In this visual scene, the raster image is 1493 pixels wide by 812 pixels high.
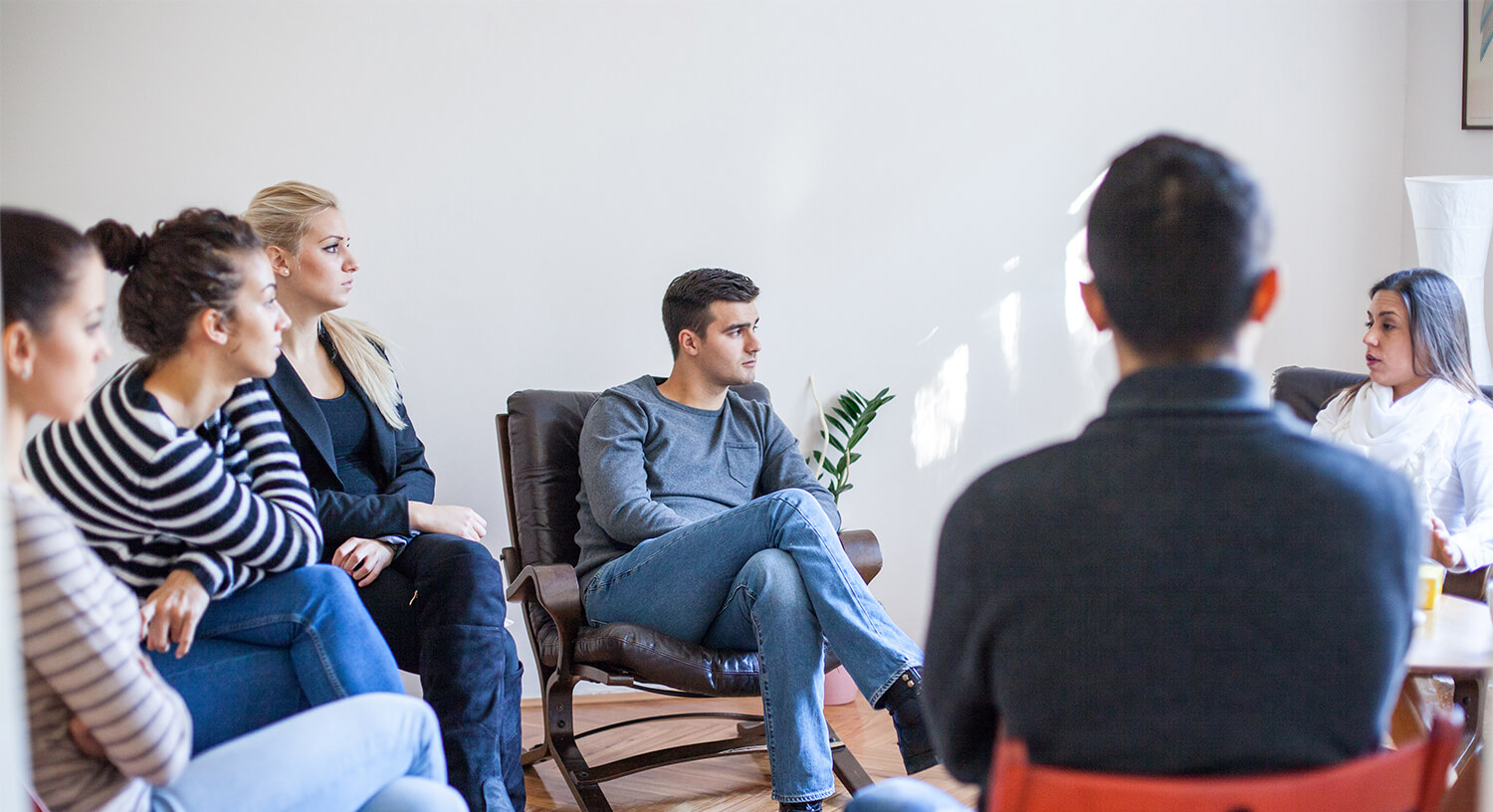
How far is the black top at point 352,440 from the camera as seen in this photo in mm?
2402

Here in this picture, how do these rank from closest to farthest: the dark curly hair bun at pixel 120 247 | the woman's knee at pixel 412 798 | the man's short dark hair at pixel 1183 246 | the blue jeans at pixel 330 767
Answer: the man's short dark hair at pixel 1183 246, the blue jeans at pixel 330 767, the woman's knee at pixel 412 798, the dark curly hair bun at pixel 120 247

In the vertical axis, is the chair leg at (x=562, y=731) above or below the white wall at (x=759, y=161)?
below

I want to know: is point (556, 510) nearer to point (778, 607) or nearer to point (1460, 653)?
point (778, 607)

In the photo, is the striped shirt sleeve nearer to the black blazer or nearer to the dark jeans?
the dark jeans

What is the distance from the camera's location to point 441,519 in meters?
2.34

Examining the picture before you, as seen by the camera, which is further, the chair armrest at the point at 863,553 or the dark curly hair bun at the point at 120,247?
the chair armrest at the point at 863,553

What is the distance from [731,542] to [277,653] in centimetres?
96

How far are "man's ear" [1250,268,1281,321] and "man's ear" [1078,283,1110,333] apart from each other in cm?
11

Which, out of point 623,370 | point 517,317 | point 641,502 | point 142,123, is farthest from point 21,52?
point 641,502

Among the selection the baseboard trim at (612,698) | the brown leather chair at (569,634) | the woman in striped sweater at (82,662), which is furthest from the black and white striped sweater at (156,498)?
the baseboard trim at (612,698)

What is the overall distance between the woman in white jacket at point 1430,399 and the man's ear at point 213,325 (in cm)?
234

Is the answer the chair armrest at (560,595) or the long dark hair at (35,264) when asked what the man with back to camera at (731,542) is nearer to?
the chair armrest at (560,595)

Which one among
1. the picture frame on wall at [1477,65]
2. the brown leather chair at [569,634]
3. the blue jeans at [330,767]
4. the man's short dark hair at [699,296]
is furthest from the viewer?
the picture frame on wall at [1477,65]

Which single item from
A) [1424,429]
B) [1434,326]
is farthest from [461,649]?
[1434,326]
